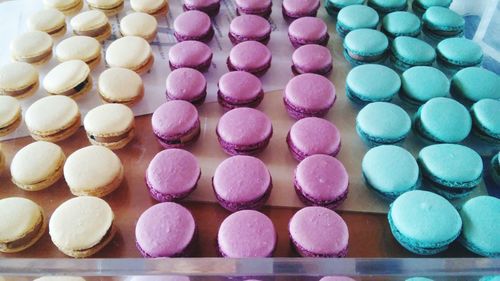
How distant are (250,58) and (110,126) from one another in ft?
1.06

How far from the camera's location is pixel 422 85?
3.06ft

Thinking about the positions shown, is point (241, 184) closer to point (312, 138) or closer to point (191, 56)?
point (312, 138)

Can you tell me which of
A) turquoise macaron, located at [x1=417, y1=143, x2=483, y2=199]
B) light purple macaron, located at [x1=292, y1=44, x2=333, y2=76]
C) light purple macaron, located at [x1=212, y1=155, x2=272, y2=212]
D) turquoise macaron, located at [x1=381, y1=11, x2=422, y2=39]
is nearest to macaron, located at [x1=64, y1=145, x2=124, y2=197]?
light purple macaron, located at [x1=212, y1=155, x2=272, y2=212]

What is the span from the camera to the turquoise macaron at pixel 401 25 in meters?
1.06

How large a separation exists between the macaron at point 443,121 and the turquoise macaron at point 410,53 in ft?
0.44

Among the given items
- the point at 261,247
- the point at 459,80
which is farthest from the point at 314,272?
the point at 459,80

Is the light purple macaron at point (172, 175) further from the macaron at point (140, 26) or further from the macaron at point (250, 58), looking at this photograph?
the macaron at point (140, 26)

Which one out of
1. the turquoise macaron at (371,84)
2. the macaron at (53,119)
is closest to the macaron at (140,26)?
the macaron at (53,119)

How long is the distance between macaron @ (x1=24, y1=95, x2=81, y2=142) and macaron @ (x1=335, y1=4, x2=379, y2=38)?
0.62 meters

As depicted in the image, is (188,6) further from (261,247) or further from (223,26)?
(261,247)

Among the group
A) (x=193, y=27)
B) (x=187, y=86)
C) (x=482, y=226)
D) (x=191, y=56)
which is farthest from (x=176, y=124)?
(x=482, y=226)

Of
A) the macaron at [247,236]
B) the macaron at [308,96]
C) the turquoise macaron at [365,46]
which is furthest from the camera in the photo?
the turquoise macaron at [365,46]

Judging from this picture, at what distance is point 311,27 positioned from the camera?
1058 millimetres

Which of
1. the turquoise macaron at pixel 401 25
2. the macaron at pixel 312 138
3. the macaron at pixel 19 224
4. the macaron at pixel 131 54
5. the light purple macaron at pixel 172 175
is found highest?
the turquoise macaron at pixel 401 25
